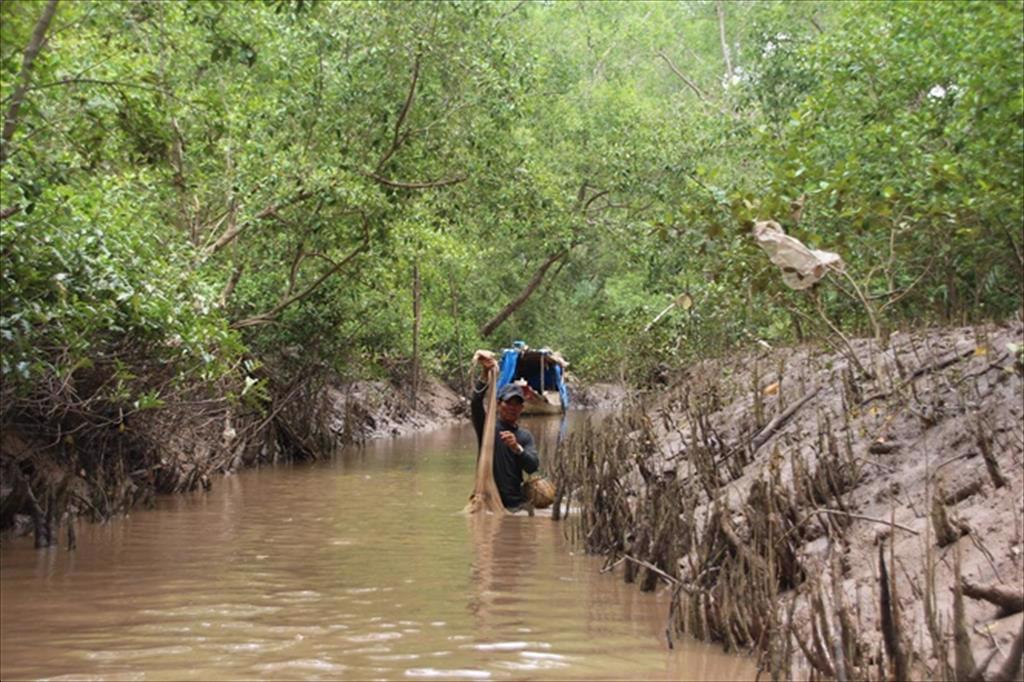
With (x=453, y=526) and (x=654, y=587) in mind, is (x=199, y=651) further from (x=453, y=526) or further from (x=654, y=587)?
(x=453, y=526)

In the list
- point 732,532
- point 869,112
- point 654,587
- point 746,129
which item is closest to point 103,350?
point 654,587

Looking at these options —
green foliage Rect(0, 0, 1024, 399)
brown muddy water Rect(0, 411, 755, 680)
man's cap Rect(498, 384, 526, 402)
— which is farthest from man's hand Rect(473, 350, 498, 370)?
green foliage Rect(0, 0, 1024, 399)

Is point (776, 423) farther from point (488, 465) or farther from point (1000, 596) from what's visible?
point (1000, 596)

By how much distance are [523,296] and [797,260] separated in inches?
701

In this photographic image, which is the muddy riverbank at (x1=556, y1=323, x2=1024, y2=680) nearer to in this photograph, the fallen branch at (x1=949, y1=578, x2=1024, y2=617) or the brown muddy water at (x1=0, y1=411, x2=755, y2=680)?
the fallen branch at (x1=949, y1=578, x2=1024, y2=617)

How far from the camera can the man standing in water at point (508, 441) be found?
9547 millimetres

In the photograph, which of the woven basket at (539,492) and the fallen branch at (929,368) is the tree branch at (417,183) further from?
the fallen branch at (929,368)

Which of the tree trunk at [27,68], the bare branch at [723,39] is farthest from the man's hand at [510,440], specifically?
the bare branch at [723,39]

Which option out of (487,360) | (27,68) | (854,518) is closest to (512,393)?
(487,360)

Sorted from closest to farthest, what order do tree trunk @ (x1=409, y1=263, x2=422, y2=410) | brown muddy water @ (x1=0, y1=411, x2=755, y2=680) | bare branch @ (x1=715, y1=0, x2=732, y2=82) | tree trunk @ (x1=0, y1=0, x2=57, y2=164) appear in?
1. brown muddy water @ (x1=0, y1=411, x2=755, y2=680)
2. tree trunk @ (x1=0, y1=0, x2=57, y2=164)
3. tree trunk @ (x1=409, y1=263, x2=422, y2=410)
4. bare branch @ (x1=715, y1=0, x2=732, y2=82)

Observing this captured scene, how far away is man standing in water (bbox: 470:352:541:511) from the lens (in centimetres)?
955

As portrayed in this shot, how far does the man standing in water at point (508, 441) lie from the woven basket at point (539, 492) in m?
0.10

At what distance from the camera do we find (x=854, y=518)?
19.4 ft

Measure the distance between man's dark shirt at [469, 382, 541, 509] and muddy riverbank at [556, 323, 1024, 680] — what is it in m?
0.40
